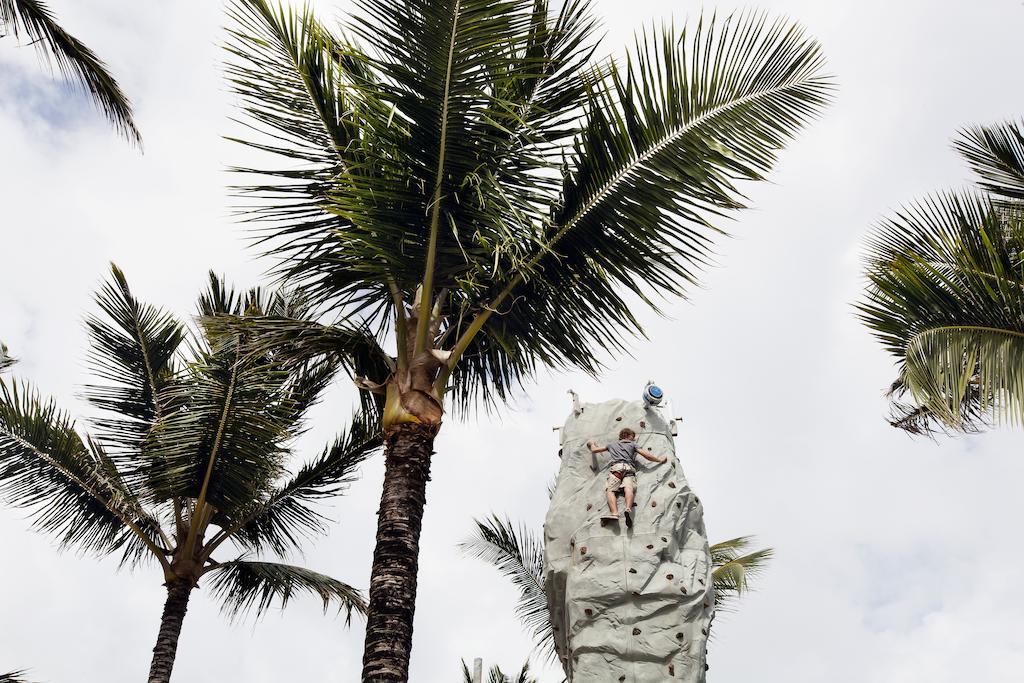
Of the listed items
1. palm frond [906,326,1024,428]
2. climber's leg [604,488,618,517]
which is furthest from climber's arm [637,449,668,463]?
palm frond [906,326,1024,428]

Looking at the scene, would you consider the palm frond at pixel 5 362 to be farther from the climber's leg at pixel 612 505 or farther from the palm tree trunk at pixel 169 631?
the climber's leg at pixel 612 505

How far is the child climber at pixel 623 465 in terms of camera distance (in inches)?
377

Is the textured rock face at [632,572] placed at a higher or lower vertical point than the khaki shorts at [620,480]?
lower

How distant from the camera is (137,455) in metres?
11.2

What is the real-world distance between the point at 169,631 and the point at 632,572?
576 cm

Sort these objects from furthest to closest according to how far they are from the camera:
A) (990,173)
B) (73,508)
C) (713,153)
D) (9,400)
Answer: (73,508), (9,400), (990,173), (713,153)

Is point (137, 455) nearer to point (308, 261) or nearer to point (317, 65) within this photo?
point (308, 261)

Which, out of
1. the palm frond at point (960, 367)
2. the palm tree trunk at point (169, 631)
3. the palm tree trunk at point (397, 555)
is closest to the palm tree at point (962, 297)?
the palm frond at point (960, 367)

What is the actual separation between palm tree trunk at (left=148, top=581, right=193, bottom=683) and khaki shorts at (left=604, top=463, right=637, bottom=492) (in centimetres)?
546

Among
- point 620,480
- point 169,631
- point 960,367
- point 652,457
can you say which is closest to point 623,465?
point 620,480

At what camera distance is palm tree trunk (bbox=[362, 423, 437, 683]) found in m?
6.32

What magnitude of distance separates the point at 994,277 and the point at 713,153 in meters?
2.46

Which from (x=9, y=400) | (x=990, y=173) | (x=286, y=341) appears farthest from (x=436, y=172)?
(x=9, y=400)

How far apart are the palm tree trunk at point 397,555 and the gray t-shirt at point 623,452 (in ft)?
10.2
